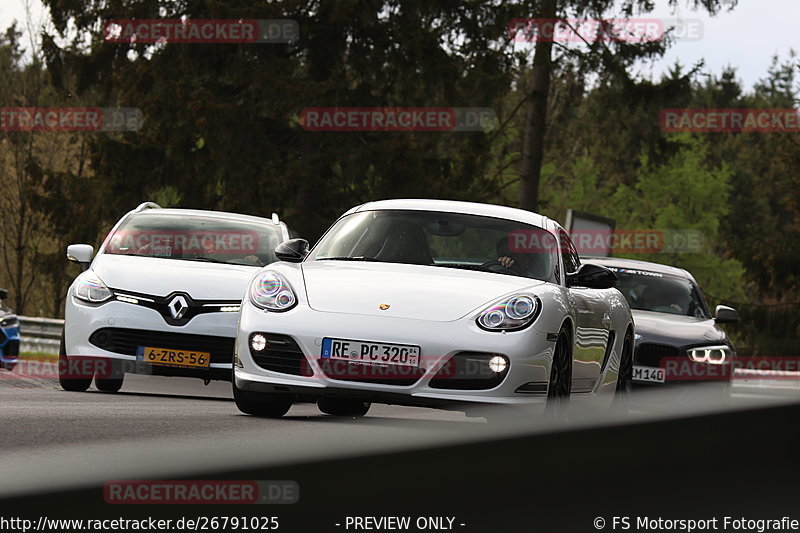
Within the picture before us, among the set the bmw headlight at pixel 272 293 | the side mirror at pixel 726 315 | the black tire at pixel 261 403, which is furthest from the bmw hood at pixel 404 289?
the side mirror at pixel 726 315

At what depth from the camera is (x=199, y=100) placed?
3117 centimetres

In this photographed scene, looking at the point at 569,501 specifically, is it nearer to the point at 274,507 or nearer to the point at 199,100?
the point at 274,507

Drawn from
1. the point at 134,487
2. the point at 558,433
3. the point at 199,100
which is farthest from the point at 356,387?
the point at 199,100

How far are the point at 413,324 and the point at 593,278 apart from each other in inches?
75.9

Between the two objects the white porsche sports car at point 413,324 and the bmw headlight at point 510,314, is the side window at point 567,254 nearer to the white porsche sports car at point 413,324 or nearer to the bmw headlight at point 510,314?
the white porsche sports car at point 413,324

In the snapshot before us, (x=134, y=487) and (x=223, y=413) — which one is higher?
(x=134, y=487)

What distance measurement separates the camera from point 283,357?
8.74 metres

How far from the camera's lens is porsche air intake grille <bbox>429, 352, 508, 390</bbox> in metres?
8.52

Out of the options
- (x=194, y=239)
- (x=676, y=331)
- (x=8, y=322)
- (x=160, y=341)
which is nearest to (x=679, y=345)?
(x=676, y=331)

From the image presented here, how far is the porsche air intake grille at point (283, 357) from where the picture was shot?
341 inches

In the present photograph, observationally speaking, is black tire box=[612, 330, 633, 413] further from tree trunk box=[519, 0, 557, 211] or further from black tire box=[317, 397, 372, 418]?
tree trunk box=[519, 0, 557, 211]

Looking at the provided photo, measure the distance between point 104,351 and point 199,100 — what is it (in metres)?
19.5

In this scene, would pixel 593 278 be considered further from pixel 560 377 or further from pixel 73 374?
pixel 73 374

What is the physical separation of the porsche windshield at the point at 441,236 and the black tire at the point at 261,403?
979 mm
